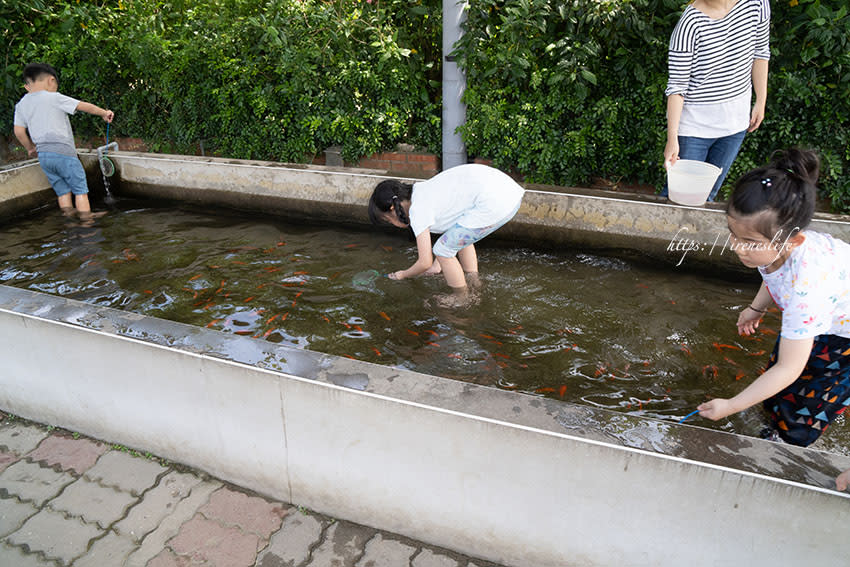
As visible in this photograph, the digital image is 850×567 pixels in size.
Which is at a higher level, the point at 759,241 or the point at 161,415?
the point at 759,241

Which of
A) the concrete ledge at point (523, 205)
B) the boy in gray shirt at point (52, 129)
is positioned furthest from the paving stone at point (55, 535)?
the boy in gray shirt at point (52, 129)

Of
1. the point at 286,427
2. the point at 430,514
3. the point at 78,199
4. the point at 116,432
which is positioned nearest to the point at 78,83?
the point at 78,199

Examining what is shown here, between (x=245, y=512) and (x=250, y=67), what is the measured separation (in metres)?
5.31

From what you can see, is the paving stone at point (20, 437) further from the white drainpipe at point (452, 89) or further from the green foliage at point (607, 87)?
the green foliage at point (607, 87)

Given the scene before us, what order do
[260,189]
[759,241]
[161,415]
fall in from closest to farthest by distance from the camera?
[759,241] < [161,415] < [260,189]

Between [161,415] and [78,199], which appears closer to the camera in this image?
[161,415]

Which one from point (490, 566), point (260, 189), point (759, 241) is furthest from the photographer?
point (260, 189)

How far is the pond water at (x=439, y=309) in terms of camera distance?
3.13 meters

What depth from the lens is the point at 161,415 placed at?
2576 millimetres

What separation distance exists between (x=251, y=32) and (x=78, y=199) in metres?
2.55

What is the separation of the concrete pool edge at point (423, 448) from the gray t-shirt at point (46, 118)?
329cm

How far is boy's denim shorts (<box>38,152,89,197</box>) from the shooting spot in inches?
217

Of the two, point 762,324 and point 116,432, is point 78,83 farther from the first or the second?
point 762,324

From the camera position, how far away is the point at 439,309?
3.80 metres
